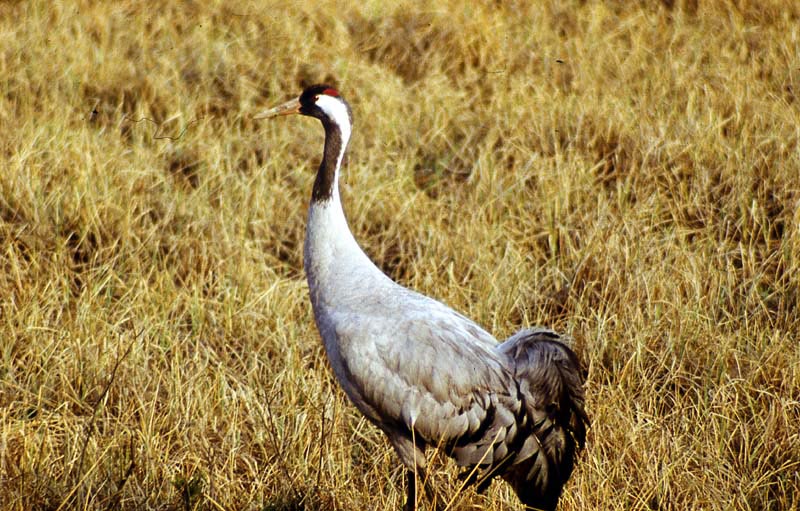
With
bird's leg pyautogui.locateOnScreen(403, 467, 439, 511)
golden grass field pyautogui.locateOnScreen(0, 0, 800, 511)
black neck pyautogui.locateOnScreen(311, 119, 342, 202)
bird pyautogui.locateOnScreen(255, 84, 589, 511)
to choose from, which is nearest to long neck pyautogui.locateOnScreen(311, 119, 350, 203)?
black neck pyautogui.locateOnScreen(311, 119, 342, 202)

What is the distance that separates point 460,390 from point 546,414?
308 mm

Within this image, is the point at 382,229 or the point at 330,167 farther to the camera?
the point at 382,229

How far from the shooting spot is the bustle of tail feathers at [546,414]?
3377 millimetres

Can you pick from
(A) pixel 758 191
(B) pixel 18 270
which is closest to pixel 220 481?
(B) pixel 18 270

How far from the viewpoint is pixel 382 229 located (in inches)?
207

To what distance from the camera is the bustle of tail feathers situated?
3377 mm

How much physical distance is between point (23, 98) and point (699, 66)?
4.11m

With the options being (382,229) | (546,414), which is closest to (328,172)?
(546,414)

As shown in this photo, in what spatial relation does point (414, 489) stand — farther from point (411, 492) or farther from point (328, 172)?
point (328, 172)

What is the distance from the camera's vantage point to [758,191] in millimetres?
5152

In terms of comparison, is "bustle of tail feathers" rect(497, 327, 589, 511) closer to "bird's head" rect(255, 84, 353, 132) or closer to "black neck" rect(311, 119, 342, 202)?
"black neck" rect(311, 119, 342, 202)

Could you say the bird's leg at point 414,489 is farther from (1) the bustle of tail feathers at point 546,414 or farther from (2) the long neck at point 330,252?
(2) the long neck at point 330,252

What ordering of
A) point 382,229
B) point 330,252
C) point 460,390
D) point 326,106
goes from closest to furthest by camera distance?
point 460,390
point 330,252
point 326,106
point 382,229

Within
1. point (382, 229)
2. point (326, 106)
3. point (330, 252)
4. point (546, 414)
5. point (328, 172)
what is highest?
point (326, 106)
